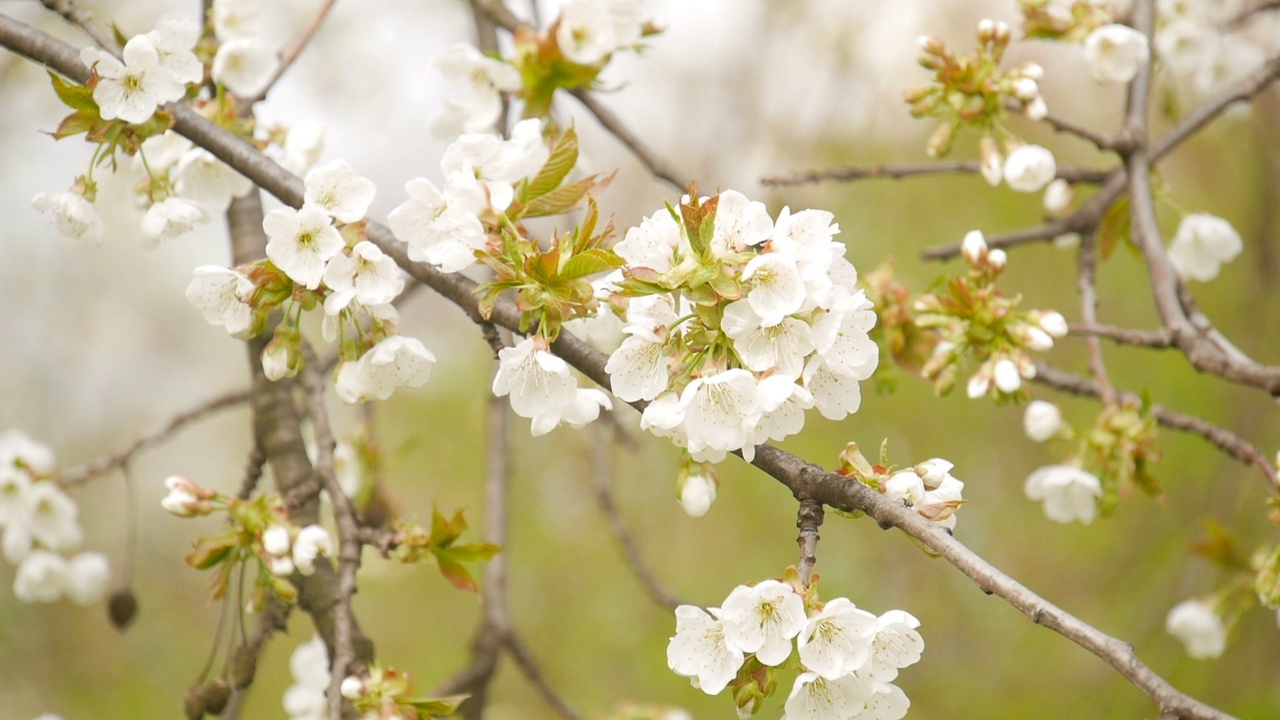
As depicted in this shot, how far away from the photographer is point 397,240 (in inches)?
42.9

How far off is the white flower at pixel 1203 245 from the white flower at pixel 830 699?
4.43 ft

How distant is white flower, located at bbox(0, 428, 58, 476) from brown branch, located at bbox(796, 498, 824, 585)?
1.65m

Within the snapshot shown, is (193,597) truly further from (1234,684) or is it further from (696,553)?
(1234,684)

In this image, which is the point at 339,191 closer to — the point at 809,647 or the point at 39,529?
the point at 809,647

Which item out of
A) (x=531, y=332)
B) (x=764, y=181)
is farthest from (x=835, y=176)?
(x=531, y=332)

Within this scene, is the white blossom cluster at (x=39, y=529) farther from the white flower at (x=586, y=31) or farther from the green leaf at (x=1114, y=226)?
the green leaf at (x=1114, y=226)

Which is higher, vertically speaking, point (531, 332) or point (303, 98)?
point (531, 332)

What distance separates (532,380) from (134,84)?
0.60 m

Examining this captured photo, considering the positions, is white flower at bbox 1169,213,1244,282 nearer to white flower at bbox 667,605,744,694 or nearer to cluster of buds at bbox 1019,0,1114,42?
cluster of buds at bbox 1019,0,1114,42

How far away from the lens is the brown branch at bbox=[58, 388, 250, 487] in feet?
5.70

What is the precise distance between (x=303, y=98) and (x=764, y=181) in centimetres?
284

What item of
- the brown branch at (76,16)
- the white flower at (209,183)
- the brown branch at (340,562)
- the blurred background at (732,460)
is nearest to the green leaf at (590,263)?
the brown branch at (340,562)

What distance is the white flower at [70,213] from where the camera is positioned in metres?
1.20

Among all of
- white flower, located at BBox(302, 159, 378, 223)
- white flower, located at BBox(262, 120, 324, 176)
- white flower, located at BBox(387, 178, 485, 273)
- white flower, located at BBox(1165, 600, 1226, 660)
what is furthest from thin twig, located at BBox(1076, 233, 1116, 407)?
white flower, located at BBox(262, 120, 324, 176)
